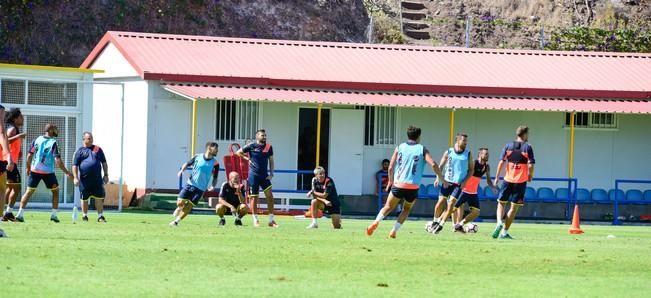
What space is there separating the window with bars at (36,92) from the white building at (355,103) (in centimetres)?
272

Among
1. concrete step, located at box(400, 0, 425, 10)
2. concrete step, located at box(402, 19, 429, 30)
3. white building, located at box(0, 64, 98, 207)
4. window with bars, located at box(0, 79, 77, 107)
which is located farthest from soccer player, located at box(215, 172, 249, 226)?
concrete step, located at box(400, 0, 425, 10)

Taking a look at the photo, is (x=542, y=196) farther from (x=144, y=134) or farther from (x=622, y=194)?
(x=144, y=134)

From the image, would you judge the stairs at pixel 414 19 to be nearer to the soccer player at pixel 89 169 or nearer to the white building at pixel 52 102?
the white building at pixel 52 102

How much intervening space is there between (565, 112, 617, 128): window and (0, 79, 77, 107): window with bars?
14659 millimetres

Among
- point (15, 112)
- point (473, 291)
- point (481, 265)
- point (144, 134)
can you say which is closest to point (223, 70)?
point (144, 134)

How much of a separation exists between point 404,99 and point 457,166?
1152cm

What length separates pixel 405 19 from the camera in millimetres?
56406

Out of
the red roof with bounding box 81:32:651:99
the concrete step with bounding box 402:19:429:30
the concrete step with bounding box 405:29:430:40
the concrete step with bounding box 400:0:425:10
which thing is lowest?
the red roof with bounding box 81:32:651:99

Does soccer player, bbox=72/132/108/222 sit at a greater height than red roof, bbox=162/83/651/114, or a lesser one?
lesser

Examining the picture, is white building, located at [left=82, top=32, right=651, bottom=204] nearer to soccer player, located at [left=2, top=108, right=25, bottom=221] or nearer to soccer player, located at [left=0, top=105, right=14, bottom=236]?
soccer player, located at [left=2, top=108, right=25, bottom=221]

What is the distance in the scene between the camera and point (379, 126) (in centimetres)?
3853

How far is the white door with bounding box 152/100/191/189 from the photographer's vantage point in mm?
35812

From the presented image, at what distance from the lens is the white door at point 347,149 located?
122 feet

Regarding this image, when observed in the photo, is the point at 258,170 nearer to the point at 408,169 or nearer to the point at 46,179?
the point at 46,179
